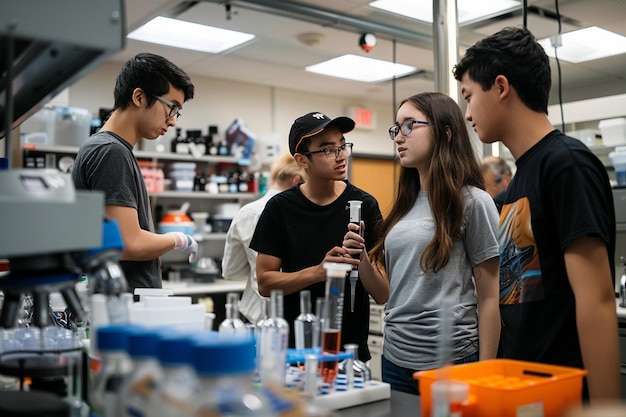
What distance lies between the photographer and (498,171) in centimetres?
406

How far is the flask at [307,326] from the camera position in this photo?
1.37 metres

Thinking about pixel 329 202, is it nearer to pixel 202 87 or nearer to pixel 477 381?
pixel 477 381

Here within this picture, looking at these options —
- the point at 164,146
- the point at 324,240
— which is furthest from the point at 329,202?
the point at 164,146

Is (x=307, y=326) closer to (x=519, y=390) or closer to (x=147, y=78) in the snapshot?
(x=519, y=390)

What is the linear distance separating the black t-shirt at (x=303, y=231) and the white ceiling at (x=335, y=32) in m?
2.22

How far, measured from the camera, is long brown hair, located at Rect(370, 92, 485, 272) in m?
1.88

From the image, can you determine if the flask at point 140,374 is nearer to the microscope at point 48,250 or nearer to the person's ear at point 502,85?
the microscope at point 48,250

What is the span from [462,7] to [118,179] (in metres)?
3.16

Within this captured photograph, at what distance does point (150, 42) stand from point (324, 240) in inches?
137

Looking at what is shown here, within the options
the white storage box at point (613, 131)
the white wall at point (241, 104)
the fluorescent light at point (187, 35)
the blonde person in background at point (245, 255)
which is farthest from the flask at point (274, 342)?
the white wall at point (241, 104)

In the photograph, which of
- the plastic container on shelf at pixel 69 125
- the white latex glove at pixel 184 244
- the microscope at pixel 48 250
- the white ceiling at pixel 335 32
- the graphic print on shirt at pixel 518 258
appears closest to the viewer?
the microscope at pixel 48 250

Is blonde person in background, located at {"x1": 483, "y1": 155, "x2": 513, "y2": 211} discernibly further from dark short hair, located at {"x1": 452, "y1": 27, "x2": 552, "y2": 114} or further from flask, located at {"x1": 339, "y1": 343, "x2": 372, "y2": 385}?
flask, located at {"x1": 339, "y1": 343, "x2": 372, "y2": 385}

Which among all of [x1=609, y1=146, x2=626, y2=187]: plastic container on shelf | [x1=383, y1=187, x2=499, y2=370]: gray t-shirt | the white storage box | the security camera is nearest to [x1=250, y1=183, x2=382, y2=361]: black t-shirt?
[x1=383, y1=187, x2=499, y2=370]: gray t-shirt

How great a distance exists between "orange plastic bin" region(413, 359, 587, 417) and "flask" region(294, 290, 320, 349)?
0.32 m
